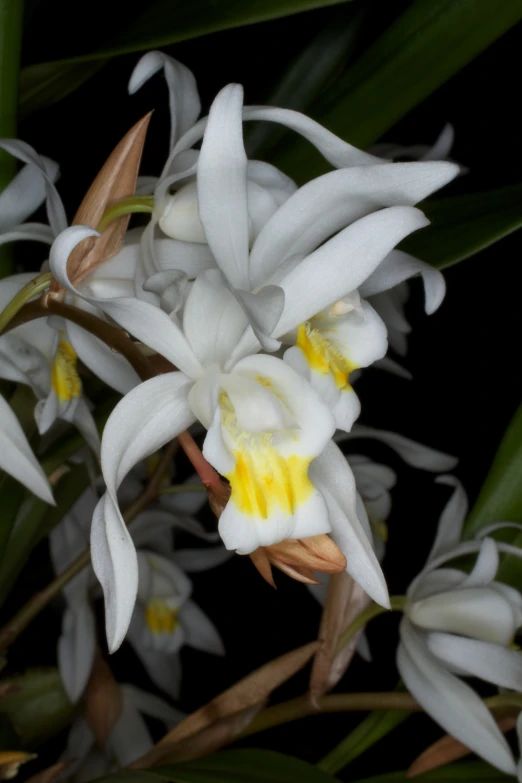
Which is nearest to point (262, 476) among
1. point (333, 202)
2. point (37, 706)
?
point (333, 202)

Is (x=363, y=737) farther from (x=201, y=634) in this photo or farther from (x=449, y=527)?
(x=201, y=634)

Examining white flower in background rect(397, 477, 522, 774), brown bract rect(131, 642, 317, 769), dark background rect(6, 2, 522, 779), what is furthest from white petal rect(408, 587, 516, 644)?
dark background rect(6, 2, 522, 779)

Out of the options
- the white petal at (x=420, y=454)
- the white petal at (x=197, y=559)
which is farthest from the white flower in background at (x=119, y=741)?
the white petal at (x=420, y=454)

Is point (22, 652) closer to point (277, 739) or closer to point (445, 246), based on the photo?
point (277, 739)

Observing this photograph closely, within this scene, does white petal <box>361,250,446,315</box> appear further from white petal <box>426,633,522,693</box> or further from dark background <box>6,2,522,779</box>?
dark background <box>6,2,522,779</box>

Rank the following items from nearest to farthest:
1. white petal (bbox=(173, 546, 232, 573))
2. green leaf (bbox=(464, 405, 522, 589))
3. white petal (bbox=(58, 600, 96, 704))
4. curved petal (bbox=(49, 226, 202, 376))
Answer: curved petal (bbox=(49, 226, 202, 376))
green leaf (bbox=(464, 405, 522, 589))
white petal (bbox=(58, 600, 96, 704))
white petal (bbox=(173, 546, 232, 573))

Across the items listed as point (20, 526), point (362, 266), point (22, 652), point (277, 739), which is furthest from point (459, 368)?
point (362, 266)
